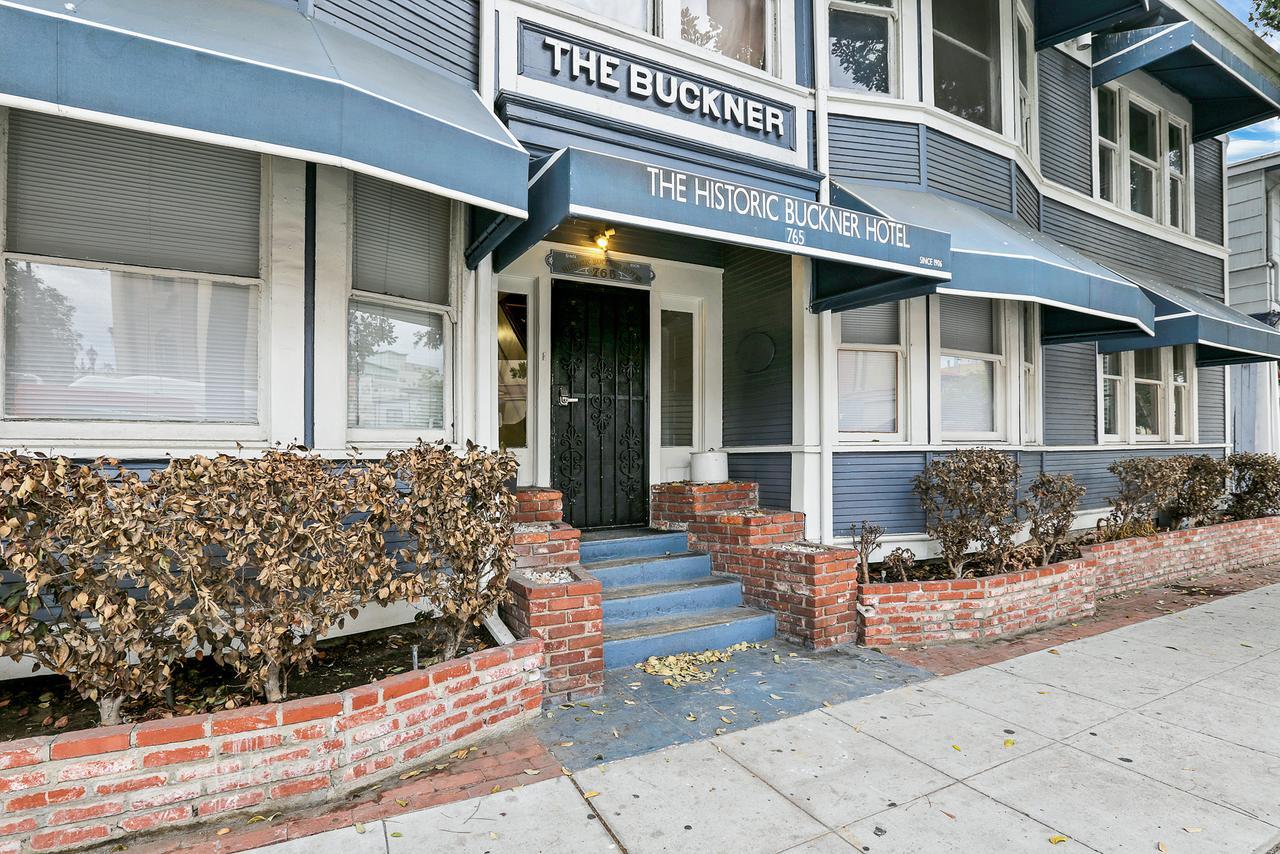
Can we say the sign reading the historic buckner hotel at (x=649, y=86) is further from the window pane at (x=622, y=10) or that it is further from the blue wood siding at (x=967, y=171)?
the blue wood siding at (x=967, y=171)

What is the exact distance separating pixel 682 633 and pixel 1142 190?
9861 millimetres

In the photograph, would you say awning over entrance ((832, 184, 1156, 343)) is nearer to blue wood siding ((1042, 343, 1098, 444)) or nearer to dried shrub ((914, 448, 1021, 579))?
blue wood siding ((1042, 343, 1098, 444))

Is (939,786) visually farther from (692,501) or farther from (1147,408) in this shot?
(1147,408)

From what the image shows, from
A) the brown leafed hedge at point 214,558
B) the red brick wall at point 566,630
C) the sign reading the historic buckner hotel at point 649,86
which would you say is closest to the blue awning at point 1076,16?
the sign reading the historic buckner hotel at point 649,86

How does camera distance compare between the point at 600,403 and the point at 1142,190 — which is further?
the point at 1142,190

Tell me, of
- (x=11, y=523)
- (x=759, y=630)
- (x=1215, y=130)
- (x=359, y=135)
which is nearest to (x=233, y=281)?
(x=359, y=135)

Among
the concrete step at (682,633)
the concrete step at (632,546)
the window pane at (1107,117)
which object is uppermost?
the window pane at (1107,117)

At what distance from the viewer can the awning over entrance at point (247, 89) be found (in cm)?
239

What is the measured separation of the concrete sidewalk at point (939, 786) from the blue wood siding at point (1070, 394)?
4015 mm

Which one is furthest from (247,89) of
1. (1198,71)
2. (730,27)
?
(1198,71)

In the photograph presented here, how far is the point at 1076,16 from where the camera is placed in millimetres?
6988

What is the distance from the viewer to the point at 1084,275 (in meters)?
5.57

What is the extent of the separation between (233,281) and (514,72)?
2.29 m

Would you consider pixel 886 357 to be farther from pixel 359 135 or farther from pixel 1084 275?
pixel 359 135
